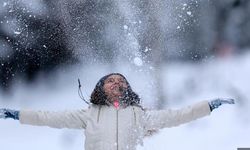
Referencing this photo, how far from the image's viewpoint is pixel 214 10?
22.9 ft

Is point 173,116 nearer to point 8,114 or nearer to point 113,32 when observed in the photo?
point 8,114

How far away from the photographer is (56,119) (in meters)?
3.12

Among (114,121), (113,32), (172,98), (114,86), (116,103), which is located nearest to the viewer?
(114,121)

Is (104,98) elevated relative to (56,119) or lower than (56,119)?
elevated

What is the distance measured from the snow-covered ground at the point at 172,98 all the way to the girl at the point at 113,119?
1.72m

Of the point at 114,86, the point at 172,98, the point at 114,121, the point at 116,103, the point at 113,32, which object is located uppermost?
the point at 113,32

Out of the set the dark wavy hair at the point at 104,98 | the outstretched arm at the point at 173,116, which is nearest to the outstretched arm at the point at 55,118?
the dark wavy hair at the point at 104,98

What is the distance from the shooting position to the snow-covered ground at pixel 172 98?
207 inches

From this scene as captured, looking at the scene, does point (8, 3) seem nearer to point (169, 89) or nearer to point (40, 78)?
point (40, 78)

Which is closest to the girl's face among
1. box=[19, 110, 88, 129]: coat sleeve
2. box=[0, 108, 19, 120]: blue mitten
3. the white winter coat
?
the white winter coat

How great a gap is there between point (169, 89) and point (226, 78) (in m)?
0.69

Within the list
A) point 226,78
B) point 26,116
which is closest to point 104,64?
point 226,78

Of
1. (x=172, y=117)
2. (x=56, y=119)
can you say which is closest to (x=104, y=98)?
(x=56, y=119)

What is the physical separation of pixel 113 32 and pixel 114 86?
3.71 metres
